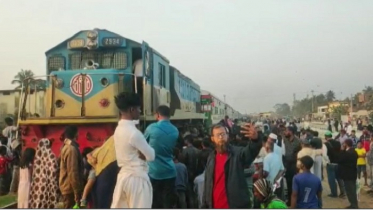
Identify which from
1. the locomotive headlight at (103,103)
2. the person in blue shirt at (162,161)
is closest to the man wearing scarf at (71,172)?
the person in blue shirt at (162,161)

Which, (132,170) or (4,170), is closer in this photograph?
(132,170)

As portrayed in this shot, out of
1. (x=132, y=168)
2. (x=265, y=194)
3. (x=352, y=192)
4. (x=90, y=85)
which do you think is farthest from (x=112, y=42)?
(x=265, y=194)

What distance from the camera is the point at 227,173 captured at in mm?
4492

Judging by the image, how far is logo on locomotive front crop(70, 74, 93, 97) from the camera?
31.8 ft

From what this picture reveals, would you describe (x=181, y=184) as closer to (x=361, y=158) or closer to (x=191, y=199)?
(x=191, y=199)

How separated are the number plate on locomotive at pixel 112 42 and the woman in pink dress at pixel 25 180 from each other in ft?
13.8

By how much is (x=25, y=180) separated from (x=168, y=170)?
243cm

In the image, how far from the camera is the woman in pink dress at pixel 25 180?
6.75m

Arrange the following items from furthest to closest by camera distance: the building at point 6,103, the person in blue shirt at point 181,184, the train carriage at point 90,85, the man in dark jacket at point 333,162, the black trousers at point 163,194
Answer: the building at point 6,103, the man in dark jacket at point 333,162, the train carriage at point 90,85, the person in blue shirt at point 181,184, the black trousers at point 163,194

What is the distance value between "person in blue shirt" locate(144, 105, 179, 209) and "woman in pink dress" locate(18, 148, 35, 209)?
7.10 ft

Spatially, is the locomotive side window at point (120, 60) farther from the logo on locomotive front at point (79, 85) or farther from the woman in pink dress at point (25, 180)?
the woman in pink dress at point (25, 180)

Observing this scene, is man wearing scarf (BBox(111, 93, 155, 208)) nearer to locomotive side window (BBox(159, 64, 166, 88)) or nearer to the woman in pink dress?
the woman in pink dress


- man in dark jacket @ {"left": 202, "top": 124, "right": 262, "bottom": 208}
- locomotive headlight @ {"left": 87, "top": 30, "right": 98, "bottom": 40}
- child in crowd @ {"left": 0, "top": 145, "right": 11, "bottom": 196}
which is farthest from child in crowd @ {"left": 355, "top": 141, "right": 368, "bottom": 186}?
child in crowd @ {"left": 0, "top": 145, "right": 11, "bottom": 196}

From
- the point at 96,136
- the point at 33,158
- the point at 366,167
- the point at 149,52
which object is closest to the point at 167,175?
the point at 33,158
